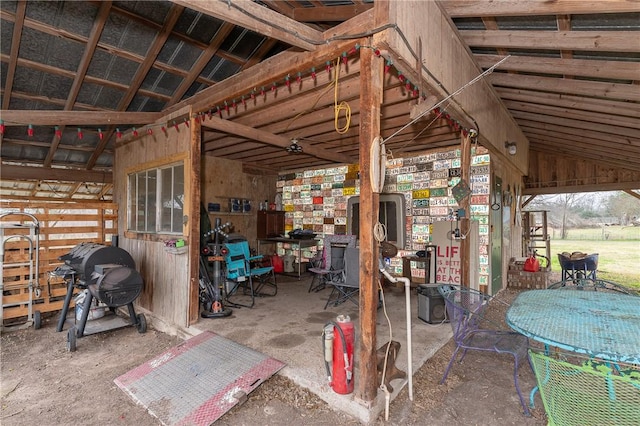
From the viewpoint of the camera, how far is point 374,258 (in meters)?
2.27

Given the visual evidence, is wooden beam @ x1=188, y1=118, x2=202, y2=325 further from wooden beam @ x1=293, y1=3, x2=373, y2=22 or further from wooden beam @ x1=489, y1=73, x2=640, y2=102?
wooden beam @ x1=489, y1=73, x2=640, y2=102

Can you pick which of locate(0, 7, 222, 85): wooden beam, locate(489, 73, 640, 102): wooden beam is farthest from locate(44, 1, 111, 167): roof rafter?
locate(489, 73, 640, 102): wooden beam

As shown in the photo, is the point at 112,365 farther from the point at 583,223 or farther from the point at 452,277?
the point at 583,223

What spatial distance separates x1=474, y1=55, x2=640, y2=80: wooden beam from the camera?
2770mm

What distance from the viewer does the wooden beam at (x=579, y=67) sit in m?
2.77

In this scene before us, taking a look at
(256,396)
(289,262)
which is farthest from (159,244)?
(289,262)

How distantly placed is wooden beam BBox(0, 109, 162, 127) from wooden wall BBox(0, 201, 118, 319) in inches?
57.6

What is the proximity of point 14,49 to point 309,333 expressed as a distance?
14.6 ft

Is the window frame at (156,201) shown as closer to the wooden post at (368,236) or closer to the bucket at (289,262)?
the wooden post at (368,236)

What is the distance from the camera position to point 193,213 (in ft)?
12.6

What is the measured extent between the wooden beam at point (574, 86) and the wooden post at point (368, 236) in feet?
8.51

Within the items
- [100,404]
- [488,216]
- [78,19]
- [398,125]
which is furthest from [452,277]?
[78,19]

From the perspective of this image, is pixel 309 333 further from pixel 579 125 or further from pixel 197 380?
pixel 579 125

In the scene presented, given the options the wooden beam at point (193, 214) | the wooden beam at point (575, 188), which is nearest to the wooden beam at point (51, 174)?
the wooden beam at point (193, 214)
